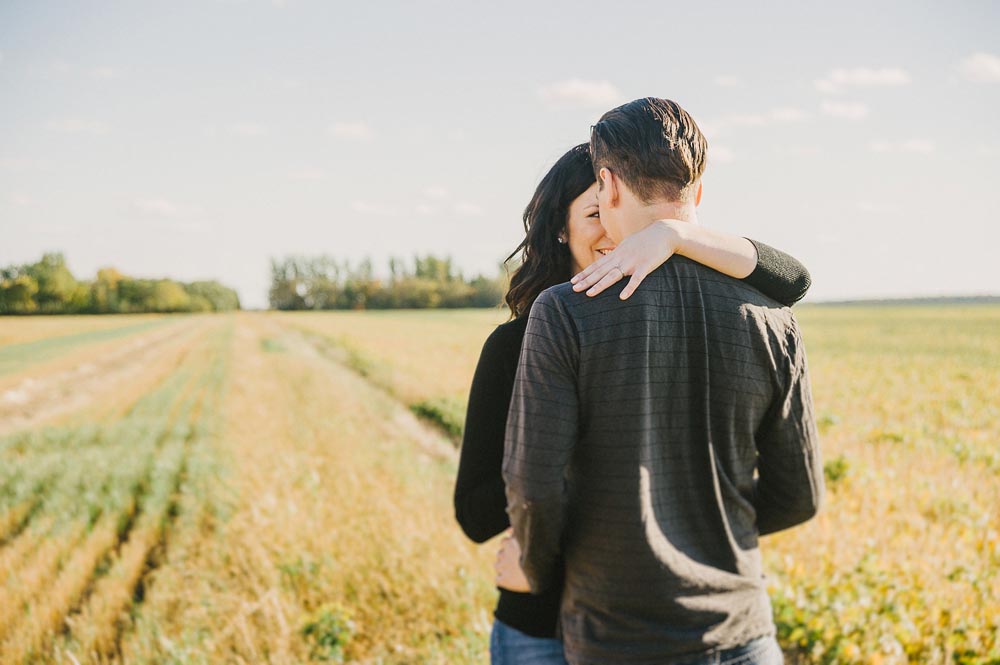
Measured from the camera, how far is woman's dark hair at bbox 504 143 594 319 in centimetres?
209

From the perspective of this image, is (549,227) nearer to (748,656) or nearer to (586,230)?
(586,230)

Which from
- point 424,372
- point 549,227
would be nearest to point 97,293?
point 424,372

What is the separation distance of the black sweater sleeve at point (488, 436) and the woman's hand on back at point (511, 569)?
109mm

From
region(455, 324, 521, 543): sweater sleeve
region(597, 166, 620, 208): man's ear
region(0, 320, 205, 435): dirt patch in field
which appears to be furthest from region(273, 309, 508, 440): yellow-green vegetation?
region(0, 320, 205, 435): dirt patch in field

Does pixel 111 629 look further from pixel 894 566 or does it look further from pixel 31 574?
pixel 894 566

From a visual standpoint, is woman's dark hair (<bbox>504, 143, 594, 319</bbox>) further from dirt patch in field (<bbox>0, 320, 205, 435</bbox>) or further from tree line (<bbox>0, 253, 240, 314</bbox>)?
tree line (<bbox>0, 253, 240, 314</bbox>)

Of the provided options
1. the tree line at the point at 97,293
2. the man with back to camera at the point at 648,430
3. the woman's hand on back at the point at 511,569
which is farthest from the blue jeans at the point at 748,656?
the tree line at the point at 97,293

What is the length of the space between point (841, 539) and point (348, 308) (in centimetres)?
11969

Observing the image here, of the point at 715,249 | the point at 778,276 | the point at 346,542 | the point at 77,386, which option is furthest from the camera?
the point at 77,386

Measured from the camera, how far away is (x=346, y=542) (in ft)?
17.1

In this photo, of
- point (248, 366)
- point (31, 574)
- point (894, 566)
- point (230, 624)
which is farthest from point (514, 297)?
point (248, 366)

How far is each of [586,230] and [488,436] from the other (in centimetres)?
78

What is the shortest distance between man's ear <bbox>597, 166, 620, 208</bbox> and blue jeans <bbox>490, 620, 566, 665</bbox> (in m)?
1.16

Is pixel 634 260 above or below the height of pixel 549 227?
below
